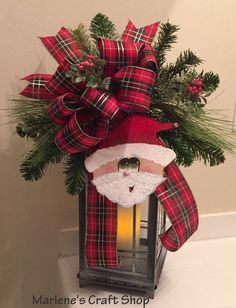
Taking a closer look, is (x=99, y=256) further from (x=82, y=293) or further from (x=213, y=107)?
(x=213, y=107)

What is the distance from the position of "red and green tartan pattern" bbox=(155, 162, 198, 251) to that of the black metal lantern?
0.06m

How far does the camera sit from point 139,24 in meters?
0.81

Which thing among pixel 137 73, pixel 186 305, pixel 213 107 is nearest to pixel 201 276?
pixel 186 305

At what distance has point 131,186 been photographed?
602mm

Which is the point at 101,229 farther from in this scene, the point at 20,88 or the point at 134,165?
the point at 20,88

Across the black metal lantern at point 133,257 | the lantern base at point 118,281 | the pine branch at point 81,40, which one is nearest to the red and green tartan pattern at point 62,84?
the pine branch at point 81,40

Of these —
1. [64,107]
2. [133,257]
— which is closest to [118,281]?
[133,257]

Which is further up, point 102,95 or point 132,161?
point 102,95

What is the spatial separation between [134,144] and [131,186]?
0.22 feet

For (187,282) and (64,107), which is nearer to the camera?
(64,107)

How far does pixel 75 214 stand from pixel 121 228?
0.20m

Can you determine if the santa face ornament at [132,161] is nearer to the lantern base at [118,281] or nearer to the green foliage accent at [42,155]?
the green foliage accent at [42,155]

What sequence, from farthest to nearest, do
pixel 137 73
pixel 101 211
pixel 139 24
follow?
pixel 139 24, pixel 101 211, pixel 137 73

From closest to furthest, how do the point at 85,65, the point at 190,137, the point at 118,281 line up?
1. the point at 85,65
2. the point at 190,137
3. the point at 118,281
